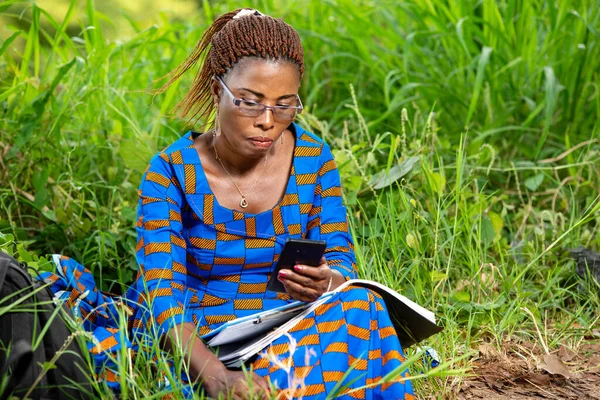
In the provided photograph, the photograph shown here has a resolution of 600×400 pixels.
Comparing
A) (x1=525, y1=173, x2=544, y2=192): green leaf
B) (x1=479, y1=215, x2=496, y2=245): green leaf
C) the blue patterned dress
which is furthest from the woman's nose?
(x1=525, y1=173, x2=544, y2=192): green leaf

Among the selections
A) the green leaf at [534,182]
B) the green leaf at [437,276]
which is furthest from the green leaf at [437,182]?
the green leaf at [534,182]

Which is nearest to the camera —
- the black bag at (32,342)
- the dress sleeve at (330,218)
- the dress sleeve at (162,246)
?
the black bag at (32,342)

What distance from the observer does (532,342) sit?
3.19m

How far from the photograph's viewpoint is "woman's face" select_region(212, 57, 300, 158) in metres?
2.53

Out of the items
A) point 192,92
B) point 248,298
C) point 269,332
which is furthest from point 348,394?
point 192,92

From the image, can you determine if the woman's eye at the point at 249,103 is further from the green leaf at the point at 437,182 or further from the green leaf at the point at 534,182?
the green leaf at the point at 534,182

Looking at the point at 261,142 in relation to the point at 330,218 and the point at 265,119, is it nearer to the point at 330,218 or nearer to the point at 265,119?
the point at 265,119

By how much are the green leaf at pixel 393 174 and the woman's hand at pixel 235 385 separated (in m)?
1.35

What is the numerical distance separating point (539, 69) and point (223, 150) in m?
2.03

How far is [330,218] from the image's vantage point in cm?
281

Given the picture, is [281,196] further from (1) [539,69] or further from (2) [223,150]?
(1) [539,69]

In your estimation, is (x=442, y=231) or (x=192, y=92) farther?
(x=442, y=231)

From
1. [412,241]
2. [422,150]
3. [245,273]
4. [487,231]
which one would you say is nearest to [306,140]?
[245,273]

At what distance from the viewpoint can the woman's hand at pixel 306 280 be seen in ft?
8.02
